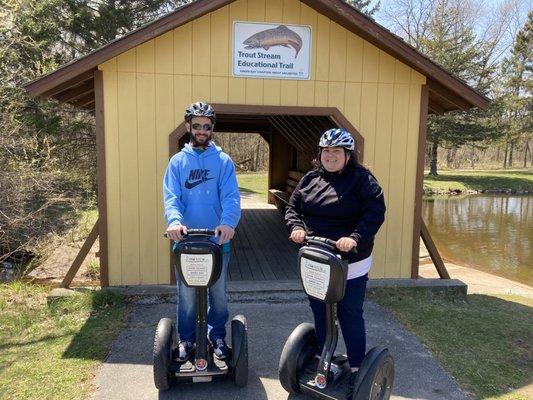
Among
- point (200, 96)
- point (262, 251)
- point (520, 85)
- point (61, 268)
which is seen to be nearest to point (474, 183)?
point (520, 85)

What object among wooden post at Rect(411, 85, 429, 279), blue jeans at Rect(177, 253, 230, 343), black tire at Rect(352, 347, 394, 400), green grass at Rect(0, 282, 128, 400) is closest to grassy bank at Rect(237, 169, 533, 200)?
wooden post at Rect(411, 85, 429, 279)

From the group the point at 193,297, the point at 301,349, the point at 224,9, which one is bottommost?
the point at 301,349

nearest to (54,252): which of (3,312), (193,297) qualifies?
(3,312)

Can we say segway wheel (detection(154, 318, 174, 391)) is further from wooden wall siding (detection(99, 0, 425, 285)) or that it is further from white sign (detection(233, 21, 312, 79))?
white sign (detection(233, 21, 312, 79))

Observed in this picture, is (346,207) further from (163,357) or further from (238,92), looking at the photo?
(238,92)

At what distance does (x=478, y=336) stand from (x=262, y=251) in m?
3.71

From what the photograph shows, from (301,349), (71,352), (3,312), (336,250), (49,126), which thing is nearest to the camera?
(336,250)

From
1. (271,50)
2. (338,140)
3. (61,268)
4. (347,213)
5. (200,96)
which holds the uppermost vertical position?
(271,50)

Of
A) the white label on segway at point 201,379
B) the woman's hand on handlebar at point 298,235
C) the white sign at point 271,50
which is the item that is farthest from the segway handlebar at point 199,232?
the white sign at point 271,50

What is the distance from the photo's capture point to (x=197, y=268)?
2957 mm

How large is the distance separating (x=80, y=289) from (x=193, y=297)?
8.32 feet

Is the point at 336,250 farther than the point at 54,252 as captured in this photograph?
No

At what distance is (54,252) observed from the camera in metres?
8.40

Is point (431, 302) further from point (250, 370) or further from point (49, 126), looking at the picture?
point (49, 126)
